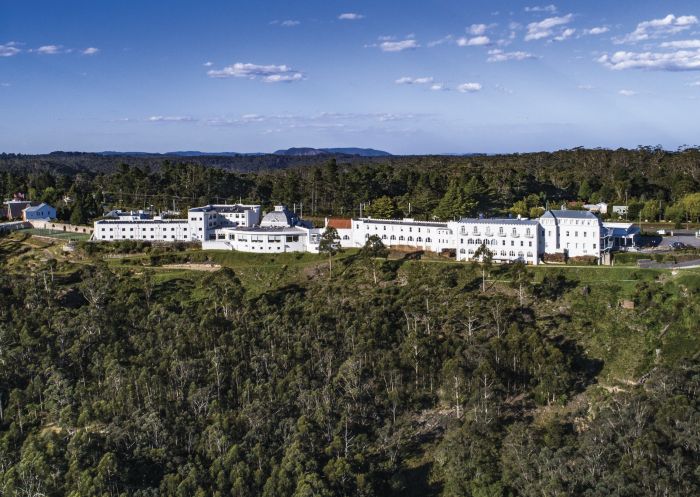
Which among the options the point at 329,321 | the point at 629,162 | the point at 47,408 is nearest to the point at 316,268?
the point at 329,321

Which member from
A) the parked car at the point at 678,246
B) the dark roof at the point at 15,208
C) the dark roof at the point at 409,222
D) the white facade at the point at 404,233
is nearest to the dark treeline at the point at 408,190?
the dark roof at the point at 15,208

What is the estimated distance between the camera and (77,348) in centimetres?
5147

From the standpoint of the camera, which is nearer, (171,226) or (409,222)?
(409,222)

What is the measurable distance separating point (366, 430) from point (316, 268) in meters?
24.0

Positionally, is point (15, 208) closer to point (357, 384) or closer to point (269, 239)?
point (269, 239)

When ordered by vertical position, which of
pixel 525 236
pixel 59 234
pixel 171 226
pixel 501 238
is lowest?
pixel 59 234

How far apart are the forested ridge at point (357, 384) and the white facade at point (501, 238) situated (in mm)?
4006

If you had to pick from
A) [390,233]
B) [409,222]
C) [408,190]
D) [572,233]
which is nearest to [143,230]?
[390,233]

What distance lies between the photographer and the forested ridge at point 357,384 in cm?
3650

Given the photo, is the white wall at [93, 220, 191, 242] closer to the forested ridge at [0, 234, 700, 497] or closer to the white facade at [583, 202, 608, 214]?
the forested ridge at [0, 234, 700, 497]

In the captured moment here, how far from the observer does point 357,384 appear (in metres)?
45.8

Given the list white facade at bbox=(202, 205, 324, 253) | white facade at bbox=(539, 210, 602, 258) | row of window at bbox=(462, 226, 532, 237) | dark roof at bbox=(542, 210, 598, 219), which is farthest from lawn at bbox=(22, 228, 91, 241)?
dark roof at bbox=(542, 210, 598, 219)

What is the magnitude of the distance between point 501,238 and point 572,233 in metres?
6.15

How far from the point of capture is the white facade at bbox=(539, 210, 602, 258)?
59.9 meters
